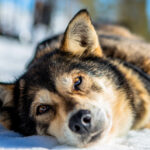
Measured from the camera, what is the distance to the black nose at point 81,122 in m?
1.81

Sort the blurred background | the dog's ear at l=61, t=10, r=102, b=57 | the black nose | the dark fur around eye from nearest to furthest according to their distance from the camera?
the black nose → the dark fur around eye → the dog's ear at l=61, t=10, r=102, b=57 → the blurred background

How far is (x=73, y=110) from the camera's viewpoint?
1.90m

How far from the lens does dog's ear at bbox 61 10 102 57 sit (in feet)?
7.89

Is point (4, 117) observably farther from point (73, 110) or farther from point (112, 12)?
point (112, 12)

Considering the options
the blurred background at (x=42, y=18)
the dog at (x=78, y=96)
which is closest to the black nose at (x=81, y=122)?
the dog at (x=78, y=96)

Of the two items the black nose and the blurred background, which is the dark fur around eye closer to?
the black nose

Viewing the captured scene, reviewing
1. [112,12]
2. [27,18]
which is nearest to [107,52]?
[112,12]

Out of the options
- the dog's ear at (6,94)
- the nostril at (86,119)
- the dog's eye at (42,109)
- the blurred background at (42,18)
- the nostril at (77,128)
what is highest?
the blurred background at (42,18)

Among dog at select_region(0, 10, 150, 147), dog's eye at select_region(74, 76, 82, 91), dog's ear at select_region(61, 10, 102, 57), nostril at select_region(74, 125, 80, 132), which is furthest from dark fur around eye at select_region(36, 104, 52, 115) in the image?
dog's ear at select_region(61, 10, 102, 57)

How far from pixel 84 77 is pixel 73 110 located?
43 centimetres

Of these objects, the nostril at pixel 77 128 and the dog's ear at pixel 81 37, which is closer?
the nostril at pixel 77 128

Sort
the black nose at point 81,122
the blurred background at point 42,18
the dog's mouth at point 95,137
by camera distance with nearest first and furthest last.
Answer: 1. the black nose at point 81,122
2. the dog's mouth at point 95,137
3. the blurred background at point 42,18

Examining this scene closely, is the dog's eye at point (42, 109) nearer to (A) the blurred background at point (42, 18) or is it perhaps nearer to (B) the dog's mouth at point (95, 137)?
(B) the dog's mouth at point (95, 137)

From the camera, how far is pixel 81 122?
5.94 feet
